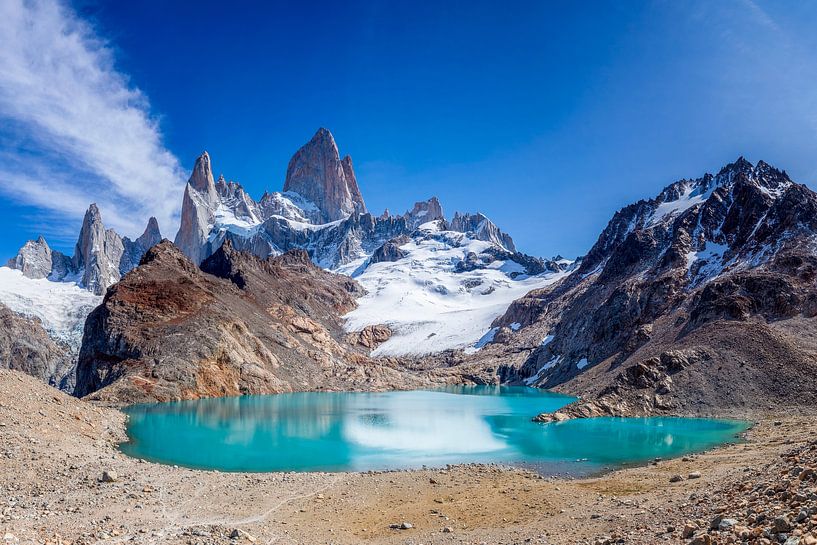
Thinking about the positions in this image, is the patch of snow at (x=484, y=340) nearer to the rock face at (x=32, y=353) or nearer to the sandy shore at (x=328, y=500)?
the rock face at (x=32, y=353)

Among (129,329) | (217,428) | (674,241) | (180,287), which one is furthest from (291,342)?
(674,241)

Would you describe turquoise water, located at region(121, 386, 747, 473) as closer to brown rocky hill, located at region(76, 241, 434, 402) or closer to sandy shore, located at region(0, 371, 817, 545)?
sandy shore, located at region(0, 371, 817, 545)

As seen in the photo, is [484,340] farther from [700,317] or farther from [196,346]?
[700,317]

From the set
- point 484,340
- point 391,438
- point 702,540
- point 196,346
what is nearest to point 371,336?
point 484,340

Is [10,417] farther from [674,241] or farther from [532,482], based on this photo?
[674,241]

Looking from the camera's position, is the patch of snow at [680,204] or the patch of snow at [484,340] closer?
the patch of snow at [680,204]

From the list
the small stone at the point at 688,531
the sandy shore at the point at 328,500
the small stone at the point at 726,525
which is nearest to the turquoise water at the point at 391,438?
the sandy shore at the point at 328,500
